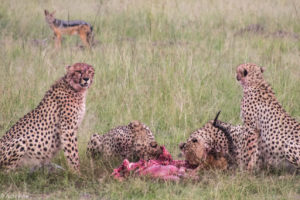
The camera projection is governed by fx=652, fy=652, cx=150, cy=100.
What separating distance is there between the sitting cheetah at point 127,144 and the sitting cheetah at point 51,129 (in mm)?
496

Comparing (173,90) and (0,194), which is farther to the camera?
(173,90)

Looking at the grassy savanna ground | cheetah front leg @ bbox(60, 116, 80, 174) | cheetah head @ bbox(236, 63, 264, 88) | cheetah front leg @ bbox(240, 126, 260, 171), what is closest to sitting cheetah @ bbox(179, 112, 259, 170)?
cheetah front leg @ bbox(240, 126, 260, 171)

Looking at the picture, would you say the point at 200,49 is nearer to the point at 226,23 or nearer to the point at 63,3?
the point at 226,23

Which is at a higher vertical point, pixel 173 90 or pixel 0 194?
pixel 173 90

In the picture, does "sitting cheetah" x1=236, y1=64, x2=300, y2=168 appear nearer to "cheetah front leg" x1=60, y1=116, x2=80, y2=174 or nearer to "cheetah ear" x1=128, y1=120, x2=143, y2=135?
"cheetah ear" x1=128, y1=120, x2=143, y2=135

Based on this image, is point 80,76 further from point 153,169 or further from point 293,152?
point 293,152

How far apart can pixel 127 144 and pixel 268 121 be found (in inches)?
46.6

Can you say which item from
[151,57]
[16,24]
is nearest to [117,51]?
[151,57]

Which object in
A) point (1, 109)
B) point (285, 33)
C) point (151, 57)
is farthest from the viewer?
point (285, 33)

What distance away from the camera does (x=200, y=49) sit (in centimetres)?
921

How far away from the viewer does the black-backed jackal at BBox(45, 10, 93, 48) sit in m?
10.1

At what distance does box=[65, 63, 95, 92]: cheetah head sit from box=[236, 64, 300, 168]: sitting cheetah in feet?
4.10

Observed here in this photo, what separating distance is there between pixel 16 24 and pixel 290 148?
7.17 metres

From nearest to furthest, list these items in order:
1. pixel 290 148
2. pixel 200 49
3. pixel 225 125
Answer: pixel 290 148 < pixel 225 125 < pixel 200 49
